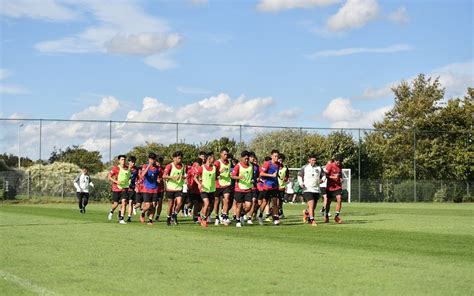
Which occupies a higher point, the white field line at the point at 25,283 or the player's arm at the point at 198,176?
the player's arm at the point at 198,176

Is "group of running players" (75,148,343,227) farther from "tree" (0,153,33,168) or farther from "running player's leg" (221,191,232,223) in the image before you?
"tree" (0,153,33,168)

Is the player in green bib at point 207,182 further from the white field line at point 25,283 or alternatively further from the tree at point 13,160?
the tree at point 13,160

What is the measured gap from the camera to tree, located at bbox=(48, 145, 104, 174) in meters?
50.2

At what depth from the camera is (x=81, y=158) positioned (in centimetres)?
5172

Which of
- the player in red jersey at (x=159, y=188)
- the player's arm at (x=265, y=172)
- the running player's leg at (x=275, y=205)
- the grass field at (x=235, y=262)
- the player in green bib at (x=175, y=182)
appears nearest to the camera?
the grass field at (x=235, y=262)

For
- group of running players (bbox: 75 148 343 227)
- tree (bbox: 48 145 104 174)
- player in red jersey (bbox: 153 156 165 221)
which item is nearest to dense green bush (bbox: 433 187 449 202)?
tree (bbox: 48 145 104 174)

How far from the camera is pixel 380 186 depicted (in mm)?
56031

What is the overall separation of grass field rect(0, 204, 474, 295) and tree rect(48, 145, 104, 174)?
31.5 meters

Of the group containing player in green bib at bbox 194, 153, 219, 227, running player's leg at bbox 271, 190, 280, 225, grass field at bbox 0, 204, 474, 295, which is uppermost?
player in green bib at bbox 194, 153, 219, 227

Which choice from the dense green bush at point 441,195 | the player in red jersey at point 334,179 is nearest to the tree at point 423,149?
the dense green bush at point 441,195

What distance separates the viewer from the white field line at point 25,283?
8.72 m

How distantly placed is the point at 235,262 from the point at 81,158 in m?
41.5

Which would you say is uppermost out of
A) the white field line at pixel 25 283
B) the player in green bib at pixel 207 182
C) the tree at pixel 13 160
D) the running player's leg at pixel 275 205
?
the tree at pixel 13 160

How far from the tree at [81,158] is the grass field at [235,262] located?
31489mm
